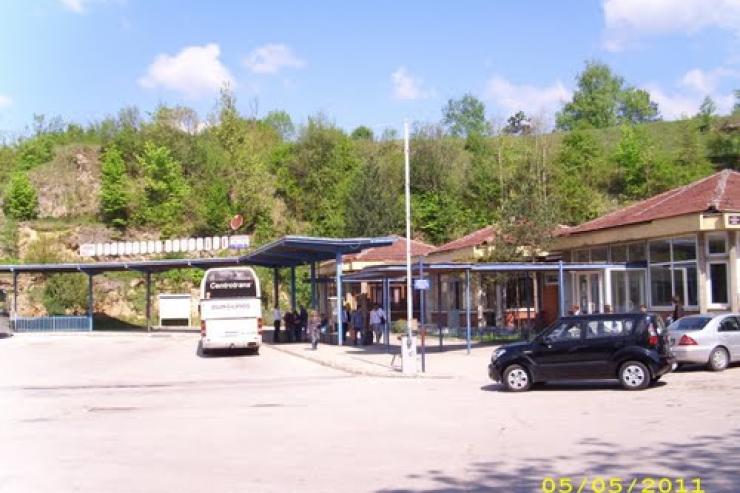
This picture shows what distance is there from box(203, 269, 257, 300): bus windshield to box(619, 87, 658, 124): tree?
79698mm

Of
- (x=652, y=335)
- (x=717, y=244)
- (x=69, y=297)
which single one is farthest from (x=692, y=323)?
(x=69, y=297)

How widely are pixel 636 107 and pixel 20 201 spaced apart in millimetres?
69941

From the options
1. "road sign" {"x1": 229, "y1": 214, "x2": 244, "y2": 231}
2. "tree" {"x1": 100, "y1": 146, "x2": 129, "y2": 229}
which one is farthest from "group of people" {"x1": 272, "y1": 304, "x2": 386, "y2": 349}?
"tree" {"x1": 100, "y1": 146, "x2": 129, "y2": 229}

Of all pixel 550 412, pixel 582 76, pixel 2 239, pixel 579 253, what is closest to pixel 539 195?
pixel 579 253

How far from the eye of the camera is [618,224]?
109 feet

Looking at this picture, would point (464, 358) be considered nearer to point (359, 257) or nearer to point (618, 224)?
point (618, 224)

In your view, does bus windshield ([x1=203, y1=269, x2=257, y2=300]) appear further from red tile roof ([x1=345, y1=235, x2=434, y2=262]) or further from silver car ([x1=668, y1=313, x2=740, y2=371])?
silver car ([x1=668, y1=313, x2=740, y2=371])

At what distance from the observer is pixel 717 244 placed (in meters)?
29.2

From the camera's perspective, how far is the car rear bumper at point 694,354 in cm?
2127

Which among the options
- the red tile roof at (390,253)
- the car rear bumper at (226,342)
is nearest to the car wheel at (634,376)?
the car rear bumper at (226,342)

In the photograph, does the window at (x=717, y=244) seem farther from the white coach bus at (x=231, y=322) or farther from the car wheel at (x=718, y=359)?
the white coach bus at (x=231, y=322)

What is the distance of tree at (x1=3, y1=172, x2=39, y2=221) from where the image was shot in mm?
72312

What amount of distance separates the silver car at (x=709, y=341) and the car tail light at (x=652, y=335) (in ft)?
11.2

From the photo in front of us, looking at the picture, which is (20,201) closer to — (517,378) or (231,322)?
(231,322)
